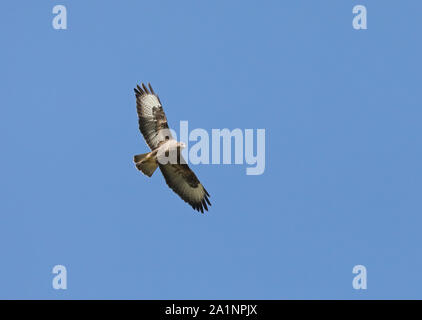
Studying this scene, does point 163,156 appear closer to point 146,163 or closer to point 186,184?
point 146,163

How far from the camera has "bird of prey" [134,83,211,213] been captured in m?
15.5

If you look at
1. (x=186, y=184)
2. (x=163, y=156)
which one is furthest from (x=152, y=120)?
(x=186, y=184)

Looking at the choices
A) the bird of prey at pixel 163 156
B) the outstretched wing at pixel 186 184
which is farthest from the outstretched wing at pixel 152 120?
the outstretched wing at pixel 186 184

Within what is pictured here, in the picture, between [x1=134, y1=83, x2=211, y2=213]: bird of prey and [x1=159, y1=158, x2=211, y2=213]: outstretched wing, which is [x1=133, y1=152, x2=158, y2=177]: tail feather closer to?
[x1=134, y1=83, x2=211, y2=213]: bird of prey

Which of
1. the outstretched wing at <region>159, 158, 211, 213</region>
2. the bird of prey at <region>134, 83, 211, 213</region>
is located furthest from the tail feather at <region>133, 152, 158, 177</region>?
the outstretched wing at <region>159, 158, 211, 213</region>

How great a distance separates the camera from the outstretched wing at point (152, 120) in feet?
51.6

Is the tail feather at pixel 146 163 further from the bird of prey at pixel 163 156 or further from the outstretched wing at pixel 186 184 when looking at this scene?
the outstretched wing at pixel 186 184

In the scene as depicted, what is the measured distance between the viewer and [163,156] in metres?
15.6

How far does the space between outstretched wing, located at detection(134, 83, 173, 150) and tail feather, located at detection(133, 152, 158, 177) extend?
0.85ft

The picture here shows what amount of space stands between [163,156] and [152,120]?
775 millimetres
